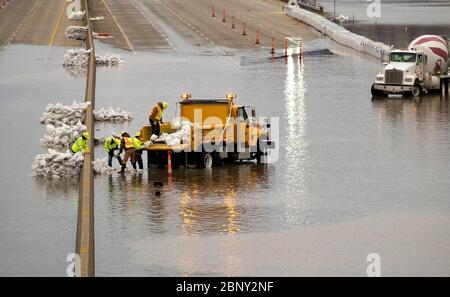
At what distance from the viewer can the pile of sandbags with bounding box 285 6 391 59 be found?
88625 mm

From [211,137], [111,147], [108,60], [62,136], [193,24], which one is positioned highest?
[193,24]

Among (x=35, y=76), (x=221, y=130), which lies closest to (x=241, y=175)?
(x=221, y=130)

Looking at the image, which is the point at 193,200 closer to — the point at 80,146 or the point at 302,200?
the point at 302,200

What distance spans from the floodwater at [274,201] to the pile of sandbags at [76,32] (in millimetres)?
32515

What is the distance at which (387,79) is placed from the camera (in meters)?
67.9

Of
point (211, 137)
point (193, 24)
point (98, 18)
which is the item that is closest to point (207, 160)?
point (211, 137)

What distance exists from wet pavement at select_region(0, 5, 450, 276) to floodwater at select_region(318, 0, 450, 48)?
34.6 meters

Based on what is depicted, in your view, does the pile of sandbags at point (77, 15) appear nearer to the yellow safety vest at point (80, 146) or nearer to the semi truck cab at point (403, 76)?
the semi truck cab at point (403, 76)

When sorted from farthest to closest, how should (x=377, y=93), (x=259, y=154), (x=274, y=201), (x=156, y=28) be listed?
(x=156, y=28)
(x=377, y=93)
(x=259, y=154)
(x=274, y=201)

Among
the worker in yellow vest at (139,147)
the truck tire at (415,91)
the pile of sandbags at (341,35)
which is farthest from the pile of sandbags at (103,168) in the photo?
the pile of sandbags at (341,35)

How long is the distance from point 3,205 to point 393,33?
8044 cm

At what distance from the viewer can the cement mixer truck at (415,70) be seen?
6775cm

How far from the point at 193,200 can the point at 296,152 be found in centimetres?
1068

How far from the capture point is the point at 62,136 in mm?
52219
